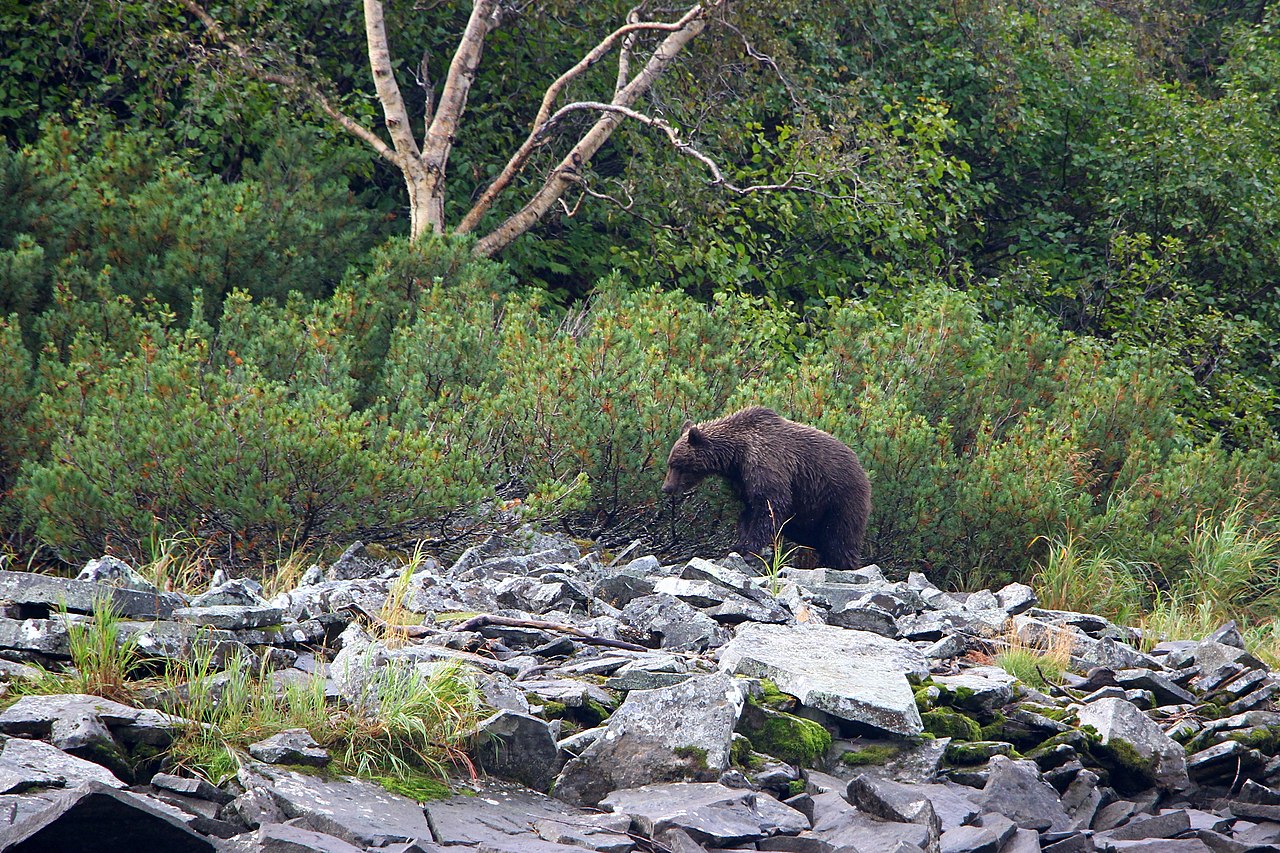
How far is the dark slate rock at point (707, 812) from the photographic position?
5008 mm

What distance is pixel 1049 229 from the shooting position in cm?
1981

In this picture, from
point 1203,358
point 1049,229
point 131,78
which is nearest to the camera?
point 131,78

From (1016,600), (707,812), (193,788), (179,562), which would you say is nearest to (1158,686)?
(1016,600)

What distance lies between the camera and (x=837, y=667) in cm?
667

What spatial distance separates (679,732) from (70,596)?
2690mm

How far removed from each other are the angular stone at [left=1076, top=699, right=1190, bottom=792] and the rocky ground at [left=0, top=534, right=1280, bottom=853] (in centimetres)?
1

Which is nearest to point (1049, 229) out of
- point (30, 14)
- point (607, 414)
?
point (607, 414)

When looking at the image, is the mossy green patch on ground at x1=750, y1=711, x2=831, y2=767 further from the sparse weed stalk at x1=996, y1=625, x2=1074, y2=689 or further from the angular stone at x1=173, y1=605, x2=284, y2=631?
the angular stone at x1=173, y1=605, x2=284, y2=631

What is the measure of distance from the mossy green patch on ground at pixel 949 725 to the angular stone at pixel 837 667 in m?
0.19

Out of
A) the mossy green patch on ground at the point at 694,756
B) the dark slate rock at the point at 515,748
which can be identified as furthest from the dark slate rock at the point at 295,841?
the mossy green patch on ground at the point at 694,756

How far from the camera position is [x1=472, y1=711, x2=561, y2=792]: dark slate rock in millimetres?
5402

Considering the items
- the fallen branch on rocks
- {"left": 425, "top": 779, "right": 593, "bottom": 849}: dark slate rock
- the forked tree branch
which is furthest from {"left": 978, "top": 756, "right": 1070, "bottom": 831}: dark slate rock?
the forked tree branch

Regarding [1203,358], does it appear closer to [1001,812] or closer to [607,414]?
[607,414]

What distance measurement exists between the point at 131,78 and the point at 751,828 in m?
13.6
